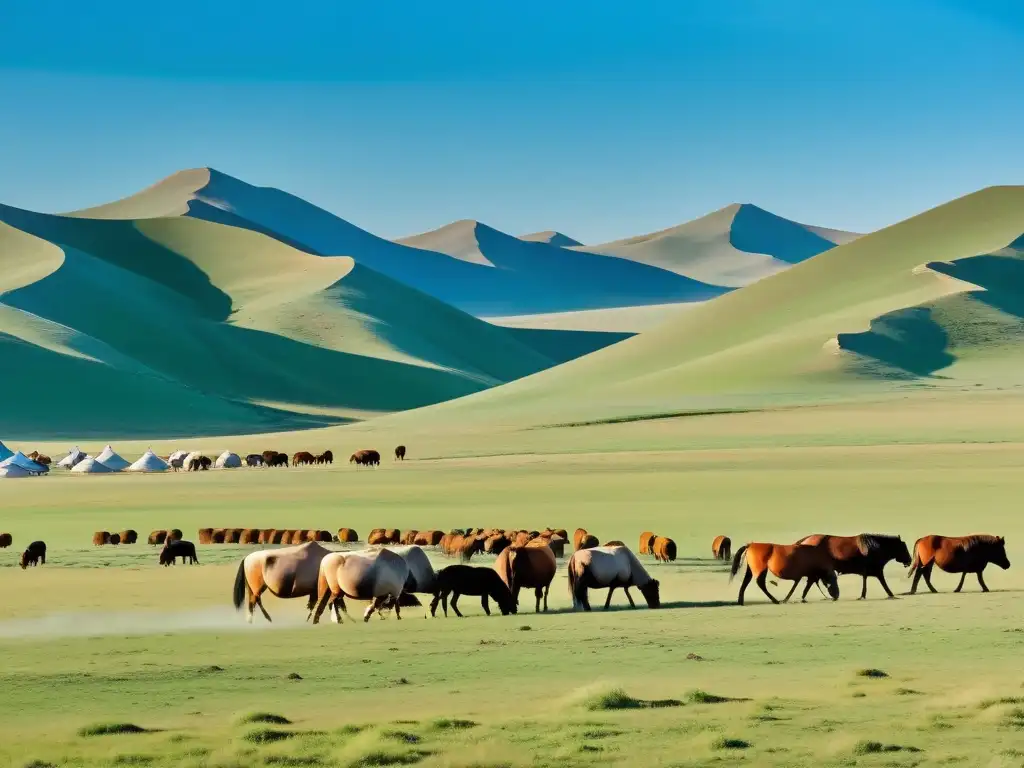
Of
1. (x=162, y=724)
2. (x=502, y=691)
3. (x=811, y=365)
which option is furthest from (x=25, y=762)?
(x=811, y=365)

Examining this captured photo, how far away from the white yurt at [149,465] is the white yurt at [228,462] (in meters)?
3.13

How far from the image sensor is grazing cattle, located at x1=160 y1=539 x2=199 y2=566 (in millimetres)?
35688

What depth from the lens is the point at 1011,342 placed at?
467 feet

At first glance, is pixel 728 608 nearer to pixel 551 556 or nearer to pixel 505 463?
pixel 551 556

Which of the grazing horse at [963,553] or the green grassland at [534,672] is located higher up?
the grazing horse at [963,553]

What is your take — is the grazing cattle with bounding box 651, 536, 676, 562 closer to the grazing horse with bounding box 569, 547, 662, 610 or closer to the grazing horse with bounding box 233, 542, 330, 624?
the grazing horse with bounding box 569, 547, 662, 610

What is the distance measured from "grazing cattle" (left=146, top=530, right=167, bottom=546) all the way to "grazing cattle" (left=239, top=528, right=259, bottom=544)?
2.12 meters

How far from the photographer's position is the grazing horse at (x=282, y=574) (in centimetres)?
2539

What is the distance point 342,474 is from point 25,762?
62783mm

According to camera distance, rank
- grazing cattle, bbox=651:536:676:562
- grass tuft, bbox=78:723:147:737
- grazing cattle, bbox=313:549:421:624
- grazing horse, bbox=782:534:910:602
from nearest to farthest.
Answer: grass tuft, bbox=78:723:147:737
grazing cattle, bbox=313:549:421:624
grazing horse, bbox=782:534:910:602
grazing cattle, bbox=651:536:676:562

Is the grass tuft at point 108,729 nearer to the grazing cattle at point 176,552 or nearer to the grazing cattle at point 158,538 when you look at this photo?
the grazing cattle at point 176,552

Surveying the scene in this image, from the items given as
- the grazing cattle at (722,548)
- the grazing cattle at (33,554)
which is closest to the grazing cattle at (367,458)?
the grazing cattle at (33,554)

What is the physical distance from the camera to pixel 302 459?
8856cm

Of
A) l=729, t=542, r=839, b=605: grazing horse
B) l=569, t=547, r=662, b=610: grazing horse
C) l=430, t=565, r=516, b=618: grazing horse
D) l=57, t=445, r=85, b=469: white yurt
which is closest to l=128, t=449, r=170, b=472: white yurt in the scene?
l=57, t=445, r=85, b=469: white yurt
